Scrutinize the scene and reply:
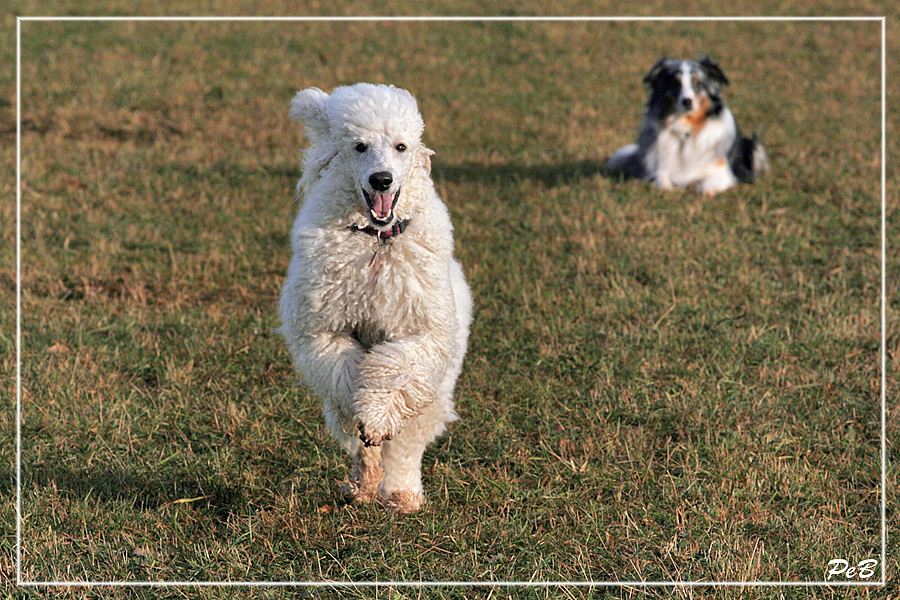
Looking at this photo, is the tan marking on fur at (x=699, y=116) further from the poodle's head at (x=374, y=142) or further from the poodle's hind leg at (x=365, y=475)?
the poodle's hind leg at (x=365, y=475)

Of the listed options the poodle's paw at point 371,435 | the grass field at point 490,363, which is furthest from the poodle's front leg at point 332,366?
the grass field at point 490,363

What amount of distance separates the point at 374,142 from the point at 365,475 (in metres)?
1.76

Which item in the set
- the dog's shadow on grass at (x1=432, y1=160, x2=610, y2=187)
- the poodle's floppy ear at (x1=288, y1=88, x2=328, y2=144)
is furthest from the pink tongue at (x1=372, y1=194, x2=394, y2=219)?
the dog's shadow on grass at (x1=432, y1=160, x2=610, y2=187)

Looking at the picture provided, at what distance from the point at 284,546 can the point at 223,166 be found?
24.0 feet

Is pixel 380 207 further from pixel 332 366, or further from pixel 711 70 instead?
pixel 711 70

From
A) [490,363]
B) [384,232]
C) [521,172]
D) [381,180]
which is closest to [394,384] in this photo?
[384,232]

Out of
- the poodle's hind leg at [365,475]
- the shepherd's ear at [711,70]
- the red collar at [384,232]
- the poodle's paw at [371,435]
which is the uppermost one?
the shepherd's ear at [711,70]

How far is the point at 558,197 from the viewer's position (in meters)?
10.2

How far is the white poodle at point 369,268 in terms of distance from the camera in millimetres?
4176

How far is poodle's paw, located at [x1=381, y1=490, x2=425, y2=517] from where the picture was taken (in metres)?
4.84

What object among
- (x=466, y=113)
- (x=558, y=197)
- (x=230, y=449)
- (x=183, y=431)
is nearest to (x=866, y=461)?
(x=230, y=449)

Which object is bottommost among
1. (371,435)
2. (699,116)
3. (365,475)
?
(365,475)

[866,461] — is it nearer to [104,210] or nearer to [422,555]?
[422,555]

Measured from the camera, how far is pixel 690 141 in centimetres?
1112
